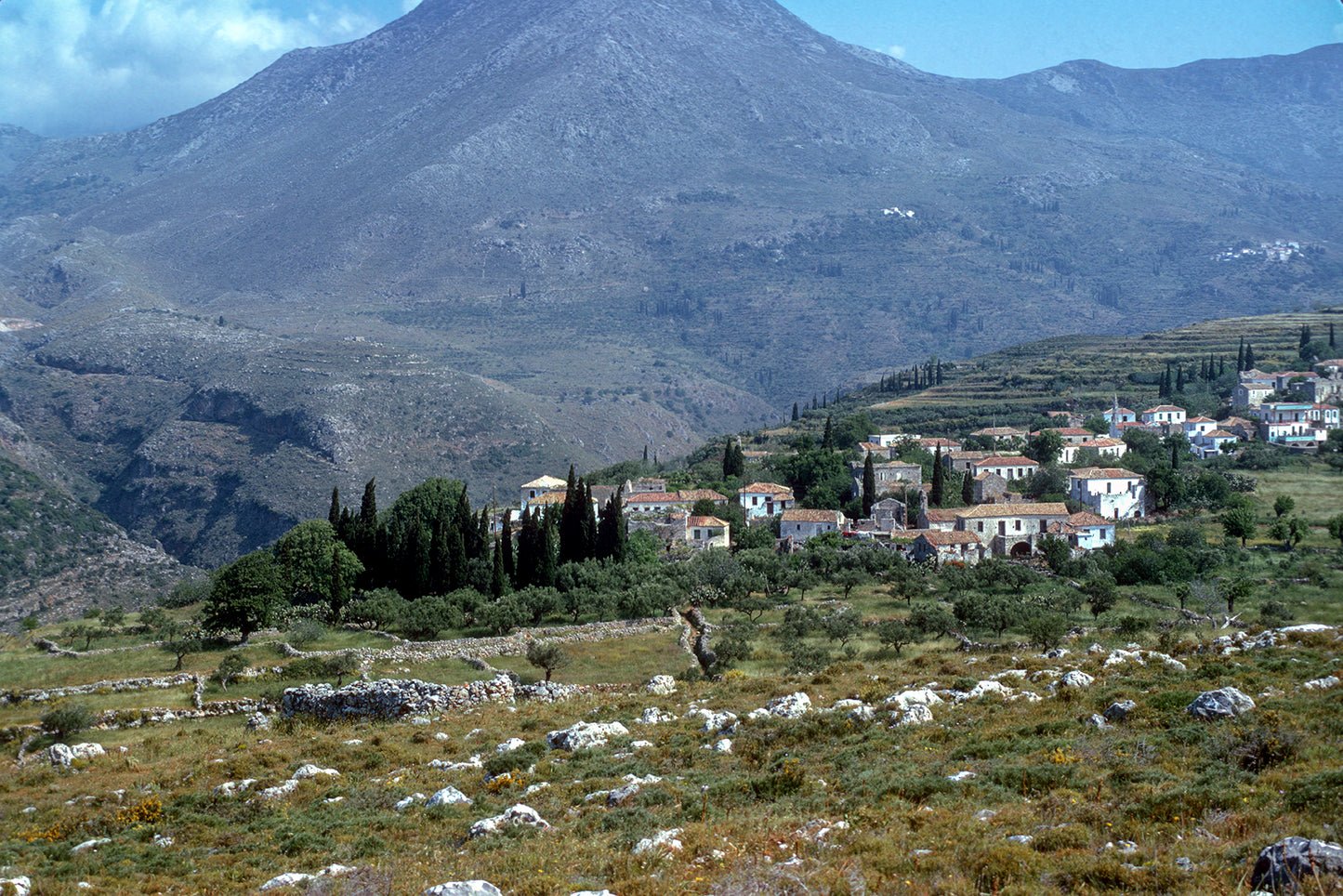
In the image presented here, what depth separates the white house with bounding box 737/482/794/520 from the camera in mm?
63750

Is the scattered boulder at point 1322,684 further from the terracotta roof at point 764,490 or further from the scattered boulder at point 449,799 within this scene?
the terracotta roof at point 764,490

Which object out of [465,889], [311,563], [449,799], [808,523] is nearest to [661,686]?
[449,799]

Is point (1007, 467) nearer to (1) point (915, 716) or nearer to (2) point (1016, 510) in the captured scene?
(2) point (1016, 510)

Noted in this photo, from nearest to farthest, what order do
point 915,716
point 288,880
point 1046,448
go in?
point 288,880
point 915,716
point 1046,448

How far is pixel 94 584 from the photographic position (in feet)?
245

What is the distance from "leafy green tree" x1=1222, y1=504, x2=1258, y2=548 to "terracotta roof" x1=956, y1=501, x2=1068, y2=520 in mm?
7876

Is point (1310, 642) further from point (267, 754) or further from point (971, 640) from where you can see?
point (267, 754)

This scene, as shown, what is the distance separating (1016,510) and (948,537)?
5.83 meters

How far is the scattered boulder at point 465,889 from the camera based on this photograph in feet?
28.8

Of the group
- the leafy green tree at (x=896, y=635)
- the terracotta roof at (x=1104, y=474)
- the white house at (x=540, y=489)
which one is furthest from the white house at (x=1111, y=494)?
the white house at (x=540, y=489)

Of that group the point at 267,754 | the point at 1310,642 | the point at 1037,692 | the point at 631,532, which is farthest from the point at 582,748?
the point at 631,532

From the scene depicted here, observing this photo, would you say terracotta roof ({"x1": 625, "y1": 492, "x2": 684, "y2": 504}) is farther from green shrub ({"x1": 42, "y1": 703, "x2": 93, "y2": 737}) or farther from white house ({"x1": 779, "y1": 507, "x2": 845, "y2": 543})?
green shrub ({"x1": 42, "y1": 703, "x2": 93, "y2": 737})

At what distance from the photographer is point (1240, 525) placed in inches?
1870

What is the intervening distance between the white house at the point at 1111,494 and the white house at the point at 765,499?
17.7 metres
